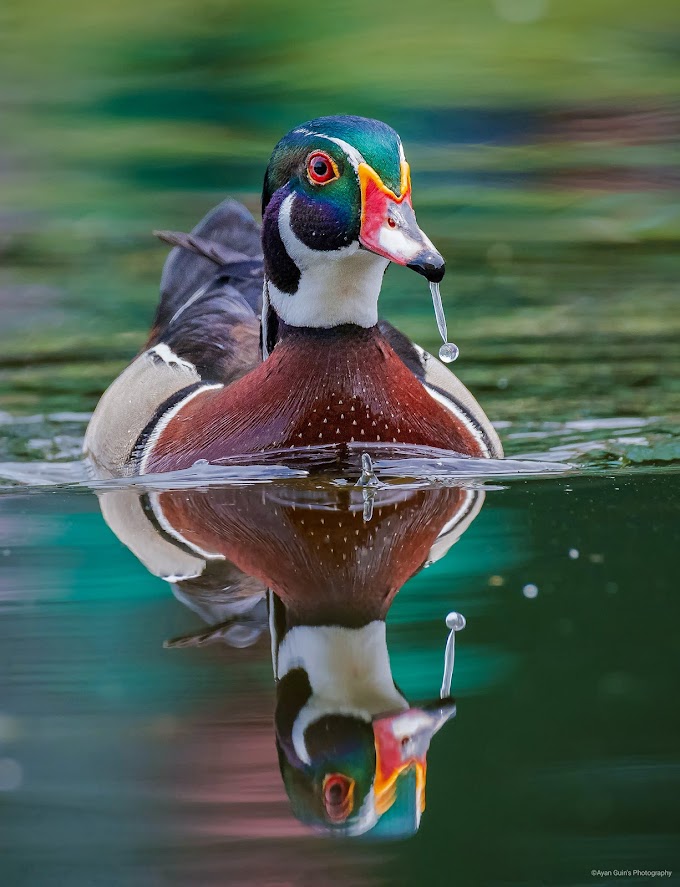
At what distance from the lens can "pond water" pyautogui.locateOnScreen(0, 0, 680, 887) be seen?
2205mm

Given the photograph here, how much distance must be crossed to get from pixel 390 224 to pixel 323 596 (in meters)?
1.61

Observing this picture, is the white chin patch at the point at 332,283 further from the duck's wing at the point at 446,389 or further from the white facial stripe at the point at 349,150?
the duck's wing at the point at 446,389

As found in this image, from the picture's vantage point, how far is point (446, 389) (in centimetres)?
562

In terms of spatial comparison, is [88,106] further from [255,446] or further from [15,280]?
[255,446]

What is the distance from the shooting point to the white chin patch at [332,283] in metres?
4.73

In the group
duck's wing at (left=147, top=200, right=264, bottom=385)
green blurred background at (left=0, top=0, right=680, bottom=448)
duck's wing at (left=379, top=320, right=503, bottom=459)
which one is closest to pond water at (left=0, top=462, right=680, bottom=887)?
duck's wing at (left=379, top=320, right=503, bottom=459)

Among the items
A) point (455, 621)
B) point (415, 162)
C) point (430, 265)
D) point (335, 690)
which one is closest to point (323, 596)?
point (455, 621)

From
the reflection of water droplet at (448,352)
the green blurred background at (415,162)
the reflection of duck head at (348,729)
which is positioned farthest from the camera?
the green blurred background at (415,162)

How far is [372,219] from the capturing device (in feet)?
14.7

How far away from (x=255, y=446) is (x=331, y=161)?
891 millimetres

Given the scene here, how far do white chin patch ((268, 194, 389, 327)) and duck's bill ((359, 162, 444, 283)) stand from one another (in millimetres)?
199

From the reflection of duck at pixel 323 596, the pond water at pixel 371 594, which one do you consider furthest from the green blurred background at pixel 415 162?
the reflection of duck at pixel 323 596

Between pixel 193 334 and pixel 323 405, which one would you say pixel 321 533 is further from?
pixel 193 334

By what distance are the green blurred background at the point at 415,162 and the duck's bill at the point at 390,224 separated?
7.02 ft
